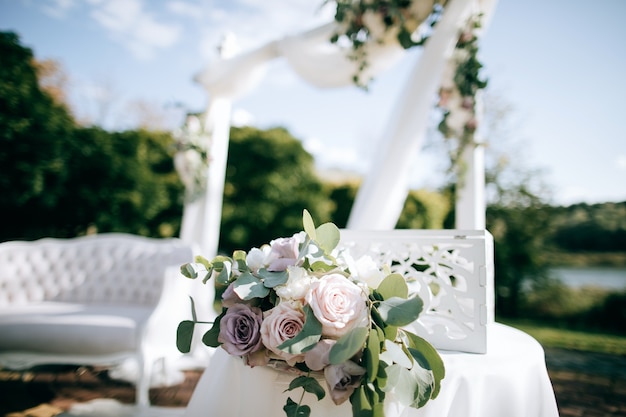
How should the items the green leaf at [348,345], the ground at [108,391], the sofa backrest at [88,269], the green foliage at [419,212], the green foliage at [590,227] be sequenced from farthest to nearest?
the green foliage at [419,212] < the green foliage at [590,227] < the sofa backrest at [88,269] < the ground at [108,391] < the green leaf at [348,345]

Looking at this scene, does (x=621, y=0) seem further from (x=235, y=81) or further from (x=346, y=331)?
(x=346, y=331)

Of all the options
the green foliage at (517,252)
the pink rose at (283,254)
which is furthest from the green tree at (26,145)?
the green foliage at (517,252)

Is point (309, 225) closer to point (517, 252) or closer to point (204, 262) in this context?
point (204, 262)

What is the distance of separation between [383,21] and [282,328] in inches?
94.6

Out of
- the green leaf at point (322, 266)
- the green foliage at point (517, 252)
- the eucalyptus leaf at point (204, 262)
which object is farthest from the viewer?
the green foliage at point (517, 252)

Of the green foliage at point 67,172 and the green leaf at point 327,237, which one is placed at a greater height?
the green foliage at point 67,172

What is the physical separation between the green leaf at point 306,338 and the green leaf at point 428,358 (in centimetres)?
29

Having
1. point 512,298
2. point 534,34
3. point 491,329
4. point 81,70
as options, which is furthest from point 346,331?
point 81,70

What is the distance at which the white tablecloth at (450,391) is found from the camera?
46.6 inches

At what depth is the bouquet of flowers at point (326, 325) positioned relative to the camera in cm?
97

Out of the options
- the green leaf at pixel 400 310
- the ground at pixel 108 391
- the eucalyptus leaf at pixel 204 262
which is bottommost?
the ground at pixel 108 391

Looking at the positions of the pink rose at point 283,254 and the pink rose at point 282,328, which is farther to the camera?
the pink rose at point 283,254

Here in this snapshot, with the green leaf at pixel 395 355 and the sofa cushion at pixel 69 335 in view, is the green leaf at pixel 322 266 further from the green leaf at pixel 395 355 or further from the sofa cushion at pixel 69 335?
the sofa cushion at pixel 69 335

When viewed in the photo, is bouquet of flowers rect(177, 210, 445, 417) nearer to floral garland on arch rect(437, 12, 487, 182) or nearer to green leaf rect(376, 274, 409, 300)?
green leaf rect(376, 274, 409, 300)
